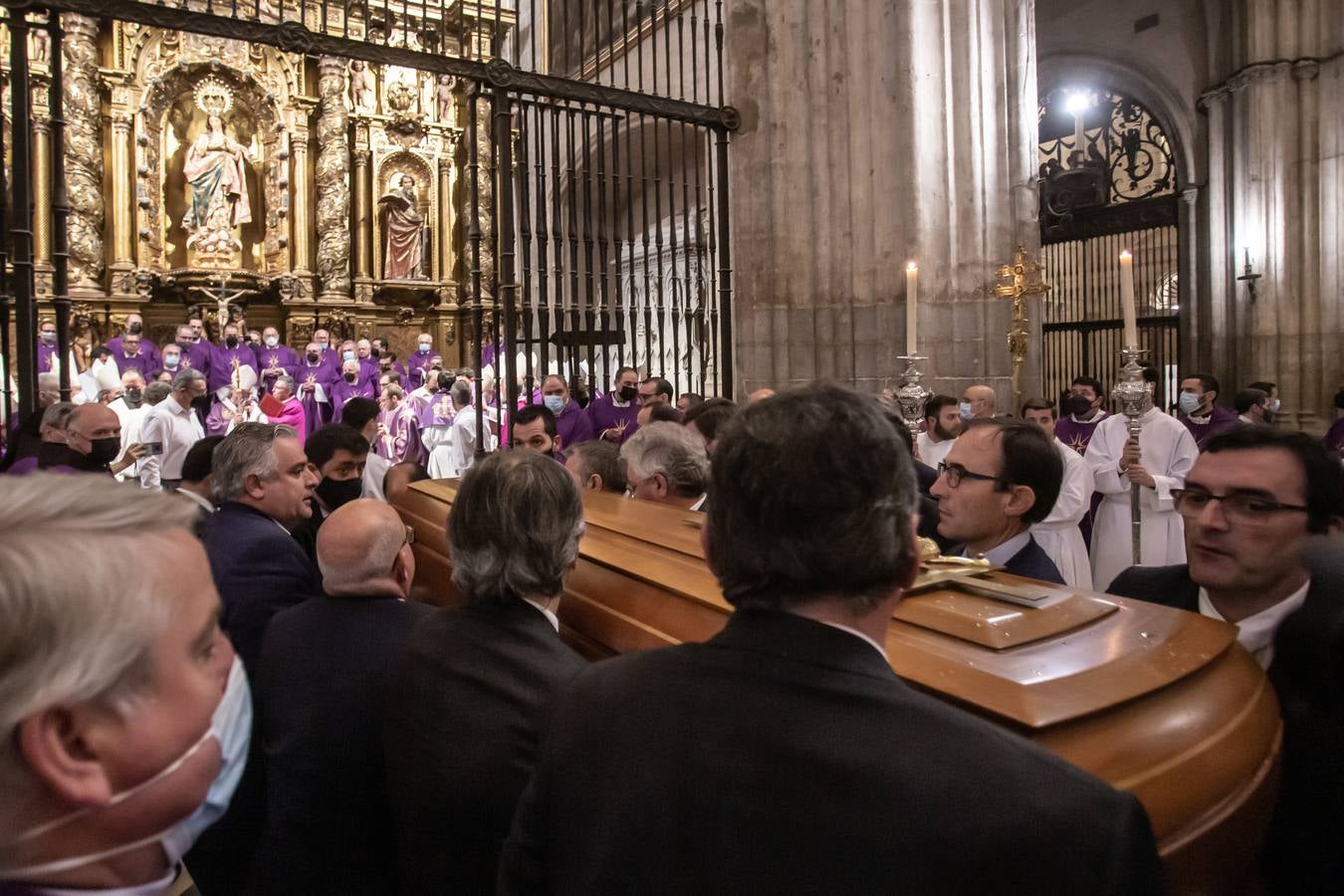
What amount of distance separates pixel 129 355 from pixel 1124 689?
1349 centimetres

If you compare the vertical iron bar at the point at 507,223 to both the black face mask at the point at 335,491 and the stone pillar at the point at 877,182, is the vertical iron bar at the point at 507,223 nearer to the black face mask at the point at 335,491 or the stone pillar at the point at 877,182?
the black face mask at the point at 335,491

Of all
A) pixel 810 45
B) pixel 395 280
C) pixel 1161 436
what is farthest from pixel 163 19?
pixel 395 280

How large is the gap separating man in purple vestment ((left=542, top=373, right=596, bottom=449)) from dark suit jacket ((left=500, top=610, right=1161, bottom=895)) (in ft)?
21.8

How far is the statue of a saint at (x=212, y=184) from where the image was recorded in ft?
47.8

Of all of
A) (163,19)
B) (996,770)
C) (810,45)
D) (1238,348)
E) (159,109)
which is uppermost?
(159,109)

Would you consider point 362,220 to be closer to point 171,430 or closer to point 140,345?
point 140,345

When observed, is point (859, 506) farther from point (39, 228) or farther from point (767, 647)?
point (39, 228)

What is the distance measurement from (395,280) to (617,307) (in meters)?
9.81

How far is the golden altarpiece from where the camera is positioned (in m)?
13.8

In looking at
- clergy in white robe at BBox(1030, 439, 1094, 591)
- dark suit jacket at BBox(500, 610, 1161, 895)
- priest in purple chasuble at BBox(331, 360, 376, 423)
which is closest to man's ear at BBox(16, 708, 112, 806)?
dark suit jacket at BBox(500, 610, 1161, 895)

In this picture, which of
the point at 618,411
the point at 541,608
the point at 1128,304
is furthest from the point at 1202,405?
the point at 541,608

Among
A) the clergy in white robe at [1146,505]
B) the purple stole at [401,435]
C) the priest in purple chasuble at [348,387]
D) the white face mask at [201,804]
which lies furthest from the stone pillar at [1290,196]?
the white face mask at [201,804]

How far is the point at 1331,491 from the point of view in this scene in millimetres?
1956

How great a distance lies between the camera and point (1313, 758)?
128cm
